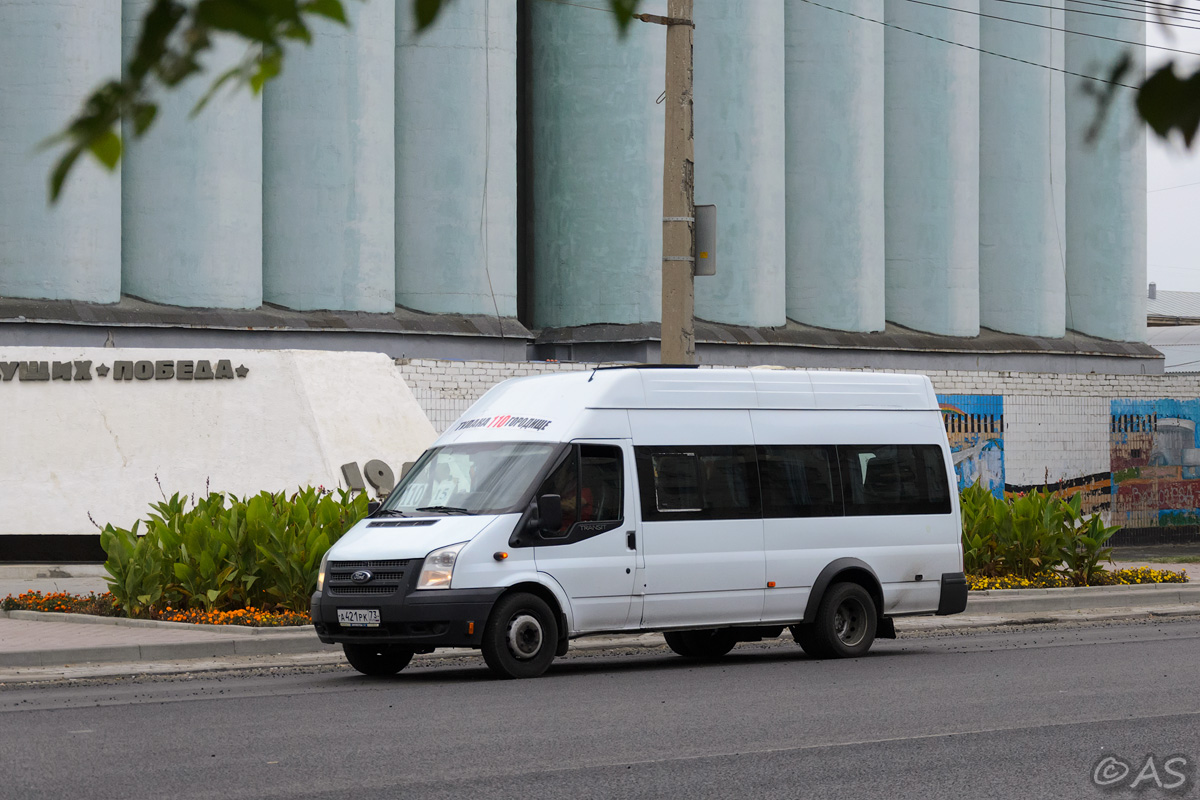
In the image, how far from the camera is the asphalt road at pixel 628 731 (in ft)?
25.3

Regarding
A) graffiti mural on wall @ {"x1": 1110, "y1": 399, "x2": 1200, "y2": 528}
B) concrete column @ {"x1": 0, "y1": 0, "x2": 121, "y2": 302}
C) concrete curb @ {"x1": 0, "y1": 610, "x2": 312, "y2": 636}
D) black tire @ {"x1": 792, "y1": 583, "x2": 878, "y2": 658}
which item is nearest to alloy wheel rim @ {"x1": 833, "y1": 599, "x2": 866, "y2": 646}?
black tire @ {"x1": 792, "y1": 583, "x2": 878, "y2": 658}

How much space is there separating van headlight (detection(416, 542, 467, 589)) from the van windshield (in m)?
0.61

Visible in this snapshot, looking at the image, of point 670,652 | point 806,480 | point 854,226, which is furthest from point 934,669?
point 854,226

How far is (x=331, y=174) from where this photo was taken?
2980 cm

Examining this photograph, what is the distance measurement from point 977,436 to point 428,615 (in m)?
20.2

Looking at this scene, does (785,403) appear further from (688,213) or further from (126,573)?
(126,573)

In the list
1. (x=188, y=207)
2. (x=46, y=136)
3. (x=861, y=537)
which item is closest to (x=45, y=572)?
(x=46, y=136)

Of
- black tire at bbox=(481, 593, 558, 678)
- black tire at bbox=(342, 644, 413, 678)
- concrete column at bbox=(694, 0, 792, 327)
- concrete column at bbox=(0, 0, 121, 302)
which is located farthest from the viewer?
concrete column at bbox=(694, 0, 792, 327)

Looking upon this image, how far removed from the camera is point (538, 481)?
1266 cm

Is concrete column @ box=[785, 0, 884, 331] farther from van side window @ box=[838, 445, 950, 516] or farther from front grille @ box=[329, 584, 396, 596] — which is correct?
front grille @ box=[329, 584, 396, 596]

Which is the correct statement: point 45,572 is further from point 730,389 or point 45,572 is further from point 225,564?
point 730,389

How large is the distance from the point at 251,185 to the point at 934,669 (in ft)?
63.4

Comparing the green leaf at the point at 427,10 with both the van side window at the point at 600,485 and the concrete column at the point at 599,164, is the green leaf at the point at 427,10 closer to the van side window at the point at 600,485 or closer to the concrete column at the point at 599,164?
the van side window at the point at 600,485

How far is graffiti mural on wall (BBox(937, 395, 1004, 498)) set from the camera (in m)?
30.0
